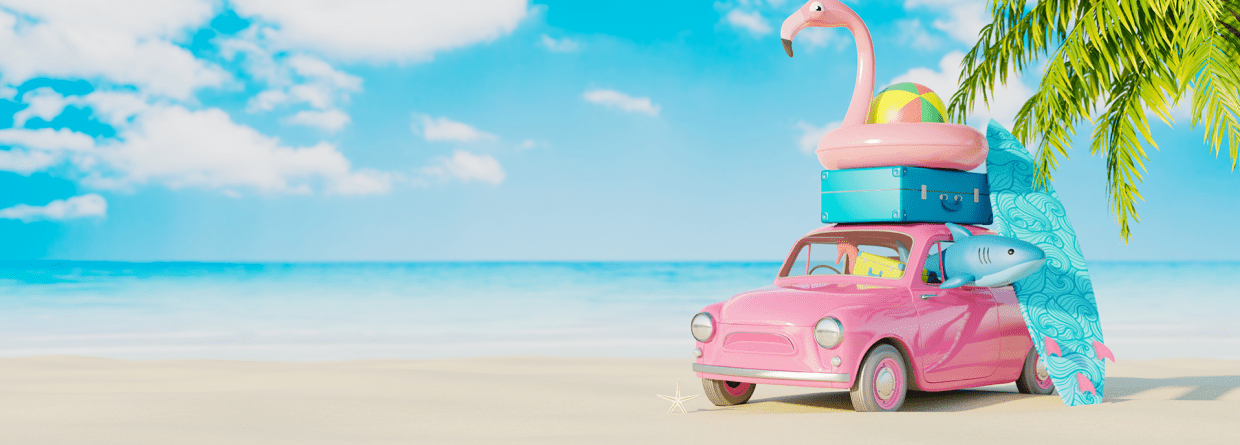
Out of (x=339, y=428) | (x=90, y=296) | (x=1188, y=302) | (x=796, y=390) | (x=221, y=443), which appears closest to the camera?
(x=221, y=443)

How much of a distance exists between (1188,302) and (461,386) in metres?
24.6

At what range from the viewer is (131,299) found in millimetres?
28828

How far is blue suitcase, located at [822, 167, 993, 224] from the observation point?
7270 mm

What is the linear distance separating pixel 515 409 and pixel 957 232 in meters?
3.45

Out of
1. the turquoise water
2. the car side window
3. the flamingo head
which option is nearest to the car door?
the car side window

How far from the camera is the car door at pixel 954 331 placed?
687 cm

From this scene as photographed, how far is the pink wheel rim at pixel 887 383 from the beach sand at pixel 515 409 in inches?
10.2

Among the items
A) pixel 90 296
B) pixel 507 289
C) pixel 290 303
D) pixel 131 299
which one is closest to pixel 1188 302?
pixel 507 289

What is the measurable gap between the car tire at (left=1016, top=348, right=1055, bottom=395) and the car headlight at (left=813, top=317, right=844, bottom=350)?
2.32 m

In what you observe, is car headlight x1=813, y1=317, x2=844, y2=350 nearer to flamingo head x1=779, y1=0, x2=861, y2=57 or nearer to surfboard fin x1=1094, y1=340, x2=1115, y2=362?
surfboard fin x1=1094, y1=340, x2=1115, y2=362

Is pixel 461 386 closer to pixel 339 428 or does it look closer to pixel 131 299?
pixel 339 428

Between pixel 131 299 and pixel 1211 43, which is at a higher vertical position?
pixel 1211 43

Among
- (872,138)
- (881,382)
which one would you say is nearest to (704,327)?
(881,382)

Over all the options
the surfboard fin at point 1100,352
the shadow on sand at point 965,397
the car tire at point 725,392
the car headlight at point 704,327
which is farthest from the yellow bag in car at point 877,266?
the surfboard fin at point 1100,352
